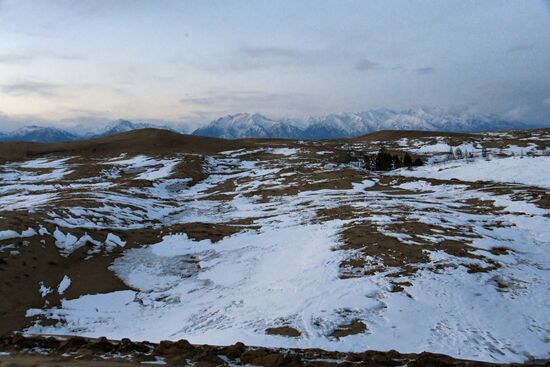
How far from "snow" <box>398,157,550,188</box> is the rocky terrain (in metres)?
14.6

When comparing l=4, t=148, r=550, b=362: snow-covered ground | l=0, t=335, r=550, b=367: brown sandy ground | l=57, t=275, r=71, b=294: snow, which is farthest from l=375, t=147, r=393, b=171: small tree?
l=0, t=335, r=550, b=367: brown sandy ground

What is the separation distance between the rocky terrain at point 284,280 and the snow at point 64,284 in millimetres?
116

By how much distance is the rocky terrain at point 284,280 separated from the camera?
11.9 m

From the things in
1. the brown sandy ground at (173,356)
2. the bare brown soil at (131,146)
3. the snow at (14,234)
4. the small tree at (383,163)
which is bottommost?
the small tree at (383,163)

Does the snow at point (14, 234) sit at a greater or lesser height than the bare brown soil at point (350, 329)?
greater

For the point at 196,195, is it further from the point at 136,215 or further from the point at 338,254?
the point at 338,254

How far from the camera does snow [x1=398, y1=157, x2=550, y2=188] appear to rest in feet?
159

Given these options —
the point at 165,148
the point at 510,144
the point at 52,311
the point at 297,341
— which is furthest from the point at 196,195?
the point at 510,144

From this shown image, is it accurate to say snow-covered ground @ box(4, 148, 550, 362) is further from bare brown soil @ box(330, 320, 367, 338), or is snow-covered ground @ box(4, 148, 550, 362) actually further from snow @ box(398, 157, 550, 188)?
snow @ box(398, 157, 550, 188)

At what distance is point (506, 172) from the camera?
172 ft

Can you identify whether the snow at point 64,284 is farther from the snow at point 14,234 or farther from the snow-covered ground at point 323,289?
the snow at point 14,234

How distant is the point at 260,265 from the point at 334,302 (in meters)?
6.38

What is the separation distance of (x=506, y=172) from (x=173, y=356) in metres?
53.1

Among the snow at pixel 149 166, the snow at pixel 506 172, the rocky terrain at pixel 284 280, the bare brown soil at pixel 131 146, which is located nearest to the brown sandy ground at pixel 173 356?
the rocky terrain at pixel 284 280
